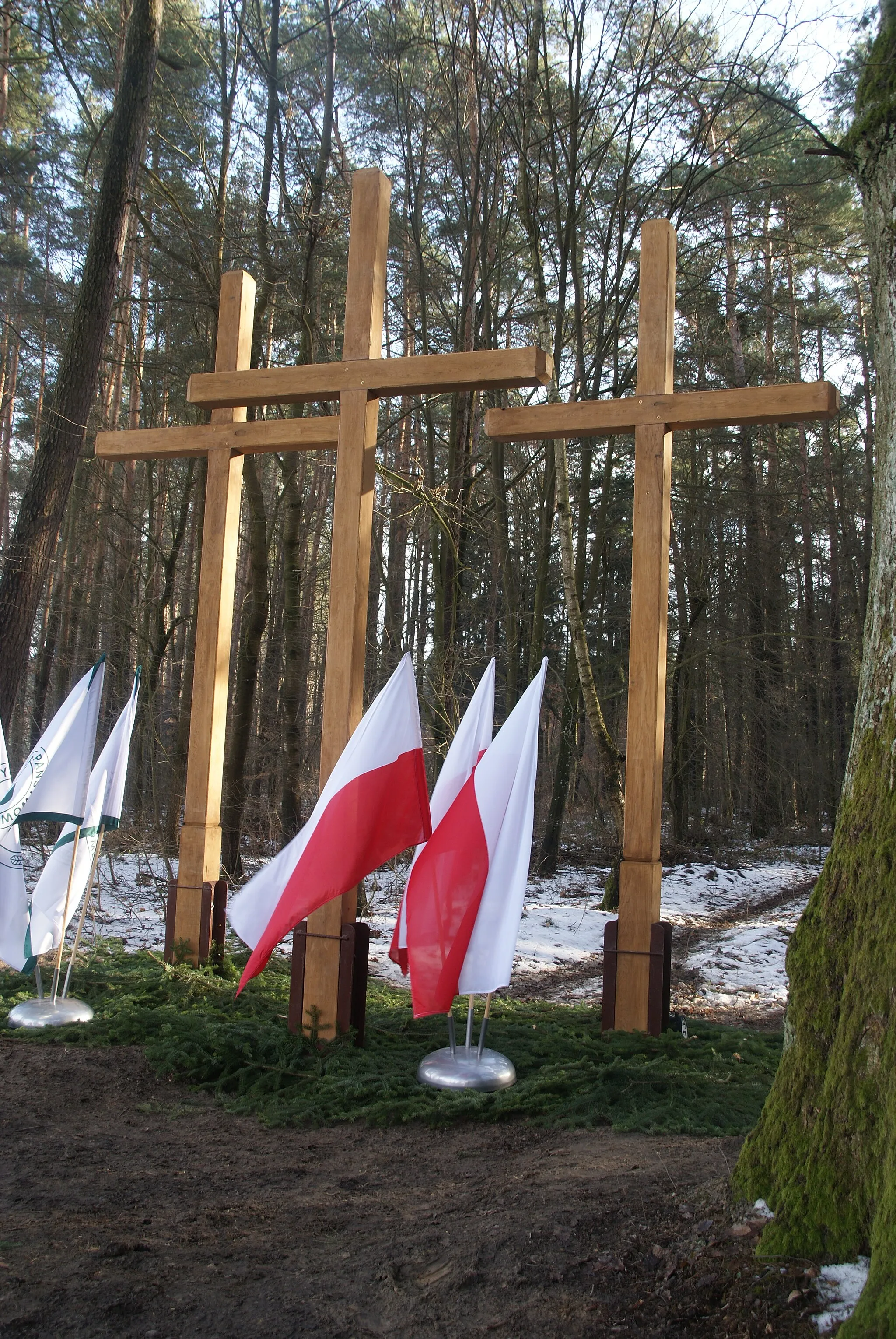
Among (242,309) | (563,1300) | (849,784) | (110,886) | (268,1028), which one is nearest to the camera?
(563,1300)

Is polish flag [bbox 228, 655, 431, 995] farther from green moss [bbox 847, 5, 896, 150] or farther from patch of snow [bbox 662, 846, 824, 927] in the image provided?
patch of snow [bbox 662, 846, 824, 927]

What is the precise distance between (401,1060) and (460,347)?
31.1 ft

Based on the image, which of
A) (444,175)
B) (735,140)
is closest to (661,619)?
(444,175)

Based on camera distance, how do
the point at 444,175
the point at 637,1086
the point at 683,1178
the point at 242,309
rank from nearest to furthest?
the point at 683,1178 < the point at 637,1086 < the point at 242,309 < the point at 444,175

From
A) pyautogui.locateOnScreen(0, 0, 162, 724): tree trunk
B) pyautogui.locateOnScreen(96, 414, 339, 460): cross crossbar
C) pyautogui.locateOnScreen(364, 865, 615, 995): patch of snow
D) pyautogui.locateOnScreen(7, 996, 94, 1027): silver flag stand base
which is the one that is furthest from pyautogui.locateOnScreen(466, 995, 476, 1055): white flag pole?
pyautogui.locateOnScreen(0, 0, 162, 724): tree trunk

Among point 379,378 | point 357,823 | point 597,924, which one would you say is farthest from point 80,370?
point 597,924

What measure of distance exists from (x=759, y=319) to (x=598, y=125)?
7212mm

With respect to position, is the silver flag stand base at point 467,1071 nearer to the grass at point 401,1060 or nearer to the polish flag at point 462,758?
the grass at point 401,1060

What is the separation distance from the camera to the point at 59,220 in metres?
16.1

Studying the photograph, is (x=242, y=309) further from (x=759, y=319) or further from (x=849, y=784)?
(x=759, y=319)

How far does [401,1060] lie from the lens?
441cm

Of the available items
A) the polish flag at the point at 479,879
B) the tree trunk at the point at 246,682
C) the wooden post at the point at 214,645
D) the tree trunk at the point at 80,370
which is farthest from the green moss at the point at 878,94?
the tree trunk at the point at 246,682

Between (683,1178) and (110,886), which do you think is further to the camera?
(110,886)

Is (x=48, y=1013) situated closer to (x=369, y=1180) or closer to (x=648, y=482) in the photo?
(x=369, y=1180)
